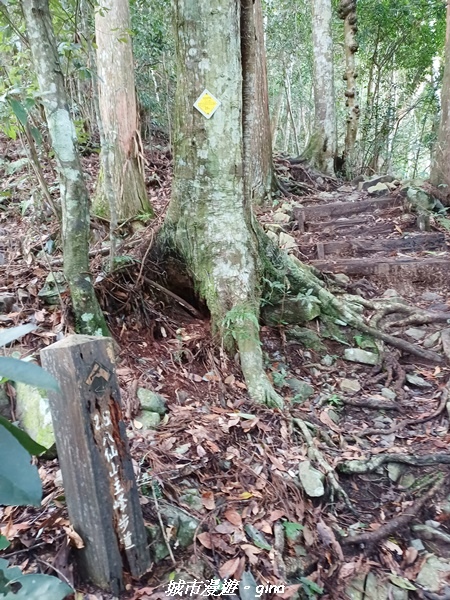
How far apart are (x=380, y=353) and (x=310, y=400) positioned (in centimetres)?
92

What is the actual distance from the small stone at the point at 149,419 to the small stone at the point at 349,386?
1598 mm

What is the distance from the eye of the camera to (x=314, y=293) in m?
4.11

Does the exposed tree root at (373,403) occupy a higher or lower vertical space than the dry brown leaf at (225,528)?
lower

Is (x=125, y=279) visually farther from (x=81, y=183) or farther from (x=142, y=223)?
(x=142, y=223)

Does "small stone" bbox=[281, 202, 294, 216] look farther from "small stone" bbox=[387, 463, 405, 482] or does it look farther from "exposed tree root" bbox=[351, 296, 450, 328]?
"small stone" bbox=[387, 463, 405, 482]

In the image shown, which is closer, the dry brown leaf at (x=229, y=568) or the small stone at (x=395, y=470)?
the dry brown leaf at (x=229, y=568)

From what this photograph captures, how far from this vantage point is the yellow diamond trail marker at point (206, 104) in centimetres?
334

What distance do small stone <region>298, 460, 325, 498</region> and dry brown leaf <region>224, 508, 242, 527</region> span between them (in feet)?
1.53

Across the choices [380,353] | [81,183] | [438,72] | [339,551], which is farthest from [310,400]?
[438,72]

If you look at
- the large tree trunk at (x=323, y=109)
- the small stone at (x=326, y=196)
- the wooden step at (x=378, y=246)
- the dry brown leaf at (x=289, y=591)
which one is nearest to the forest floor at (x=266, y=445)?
the dry brown leaf at (x=289, y=591)

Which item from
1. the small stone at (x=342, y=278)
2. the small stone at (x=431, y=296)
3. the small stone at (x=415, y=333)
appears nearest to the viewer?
the small stone at (x=415, y=333)

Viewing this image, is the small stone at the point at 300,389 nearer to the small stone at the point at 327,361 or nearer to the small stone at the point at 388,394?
the small stone at the point at 327,361

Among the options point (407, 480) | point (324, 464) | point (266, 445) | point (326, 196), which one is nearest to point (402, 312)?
point (407, 480)

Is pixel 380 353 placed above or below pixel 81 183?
below
